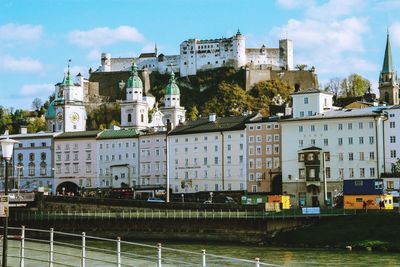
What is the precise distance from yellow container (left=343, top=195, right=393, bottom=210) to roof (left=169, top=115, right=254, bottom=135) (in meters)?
23.9

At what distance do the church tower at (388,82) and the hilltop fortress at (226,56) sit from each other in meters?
38.9

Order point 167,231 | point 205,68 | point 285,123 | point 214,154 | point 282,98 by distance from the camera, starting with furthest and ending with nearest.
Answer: point 205,68 → point 282,98 → point 214,154 → point 285,123 → point 167,231

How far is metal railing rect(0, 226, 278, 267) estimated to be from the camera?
17.7 metres

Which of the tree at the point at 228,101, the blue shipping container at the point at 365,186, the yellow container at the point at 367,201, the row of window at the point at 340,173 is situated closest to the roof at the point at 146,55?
the tree at the point at 228,101

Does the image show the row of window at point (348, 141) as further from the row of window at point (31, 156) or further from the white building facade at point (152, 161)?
the row of window at point (31, 156)

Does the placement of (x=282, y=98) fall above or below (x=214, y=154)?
above

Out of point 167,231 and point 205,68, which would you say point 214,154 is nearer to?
point 167,231

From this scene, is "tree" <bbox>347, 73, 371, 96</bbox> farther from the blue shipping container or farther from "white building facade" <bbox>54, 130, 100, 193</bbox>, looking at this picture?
the blue shipping container

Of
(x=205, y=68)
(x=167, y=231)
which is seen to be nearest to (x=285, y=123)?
(x=167, y=231)

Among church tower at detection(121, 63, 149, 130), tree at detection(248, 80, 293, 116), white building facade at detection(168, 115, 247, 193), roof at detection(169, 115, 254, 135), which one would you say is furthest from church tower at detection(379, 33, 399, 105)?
white building facade at detection(168, 115, 247, 193)

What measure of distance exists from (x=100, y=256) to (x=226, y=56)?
123517mm

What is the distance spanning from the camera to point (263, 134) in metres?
86.1

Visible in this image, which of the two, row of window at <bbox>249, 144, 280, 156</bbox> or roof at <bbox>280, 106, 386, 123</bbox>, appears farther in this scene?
row of window at <bbox>249, 144, 280, 156</bbox>

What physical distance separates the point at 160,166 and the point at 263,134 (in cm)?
1565
